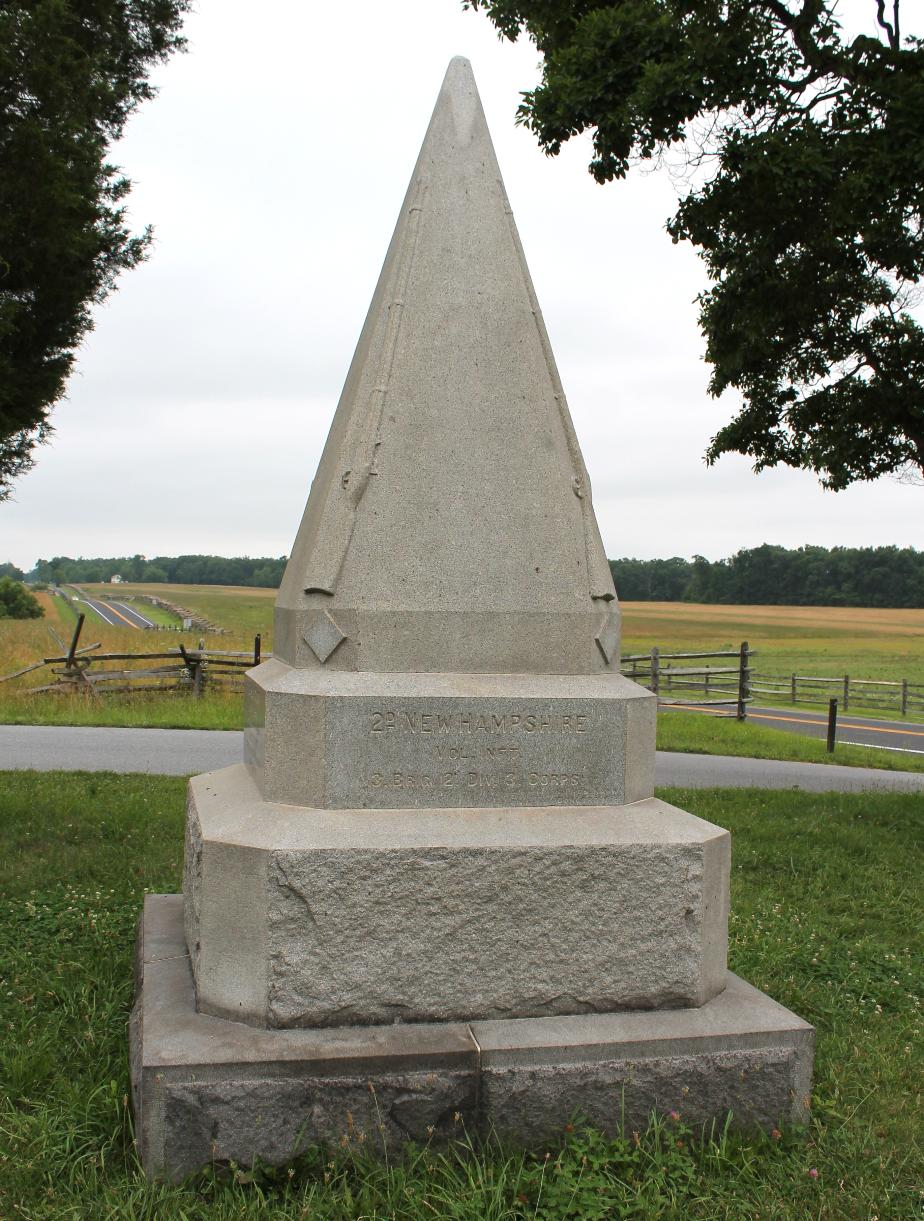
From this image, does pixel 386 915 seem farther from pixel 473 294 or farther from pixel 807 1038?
pixel 473 294

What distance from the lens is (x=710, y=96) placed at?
7055 mm

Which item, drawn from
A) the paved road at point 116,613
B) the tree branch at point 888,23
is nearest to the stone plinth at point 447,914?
the tree branch at point 888,23

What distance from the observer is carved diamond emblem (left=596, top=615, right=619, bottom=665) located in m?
3.64

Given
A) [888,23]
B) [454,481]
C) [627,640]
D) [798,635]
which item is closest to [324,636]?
[454,481]

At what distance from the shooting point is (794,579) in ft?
180

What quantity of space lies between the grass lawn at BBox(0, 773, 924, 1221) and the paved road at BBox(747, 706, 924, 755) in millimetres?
14568

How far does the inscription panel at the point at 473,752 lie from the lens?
3307 millimetres

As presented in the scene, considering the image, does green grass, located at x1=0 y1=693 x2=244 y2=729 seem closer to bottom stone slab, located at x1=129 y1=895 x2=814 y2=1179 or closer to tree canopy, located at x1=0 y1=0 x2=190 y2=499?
tree canopy, located at x1=0 y1=0 x2=190 y2=499

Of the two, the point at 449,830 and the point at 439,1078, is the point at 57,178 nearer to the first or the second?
the point at 449,830

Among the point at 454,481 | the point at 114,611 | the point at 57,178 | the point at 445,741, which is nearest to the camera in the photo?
the point at 445,741

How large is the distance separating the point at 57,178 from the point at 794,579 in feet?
174

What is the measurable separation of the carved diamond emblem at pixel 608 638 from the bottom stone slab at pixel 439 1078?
1.21 metres

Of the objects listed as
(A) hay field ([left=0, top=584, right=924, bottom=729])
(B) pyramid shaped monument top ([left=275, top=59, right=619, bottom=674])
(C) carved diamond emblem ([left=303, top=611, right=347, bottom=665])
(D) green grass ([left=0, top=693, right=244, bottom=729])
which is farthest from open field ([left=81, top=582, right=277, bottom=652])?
(C) carved diamond emblem ([left=303, top=611, right=347, bottom=665])

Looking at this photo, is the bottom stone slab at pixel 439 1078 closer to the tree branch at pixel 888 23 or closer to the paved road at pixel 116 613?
the tree branch at pixel 888 23
